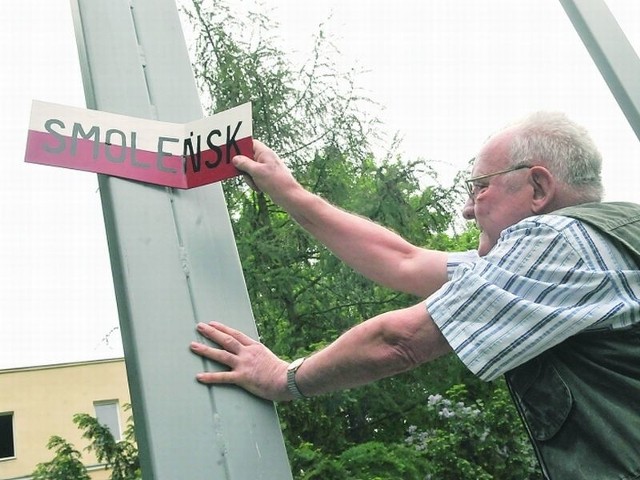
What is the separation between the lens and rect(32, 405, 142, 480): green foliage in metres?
1.15

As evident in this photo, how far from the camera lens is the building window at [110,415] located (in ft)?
4.31

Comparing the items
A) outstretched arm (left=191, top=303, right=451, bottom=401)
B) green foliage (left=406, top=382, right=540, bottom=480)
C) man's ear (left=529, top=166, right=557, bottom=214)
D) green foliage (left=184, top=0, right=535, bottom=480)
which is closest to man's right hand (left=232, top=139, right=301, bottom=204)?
outstretched arm (left=191, top=303, right=451, bottom=401)

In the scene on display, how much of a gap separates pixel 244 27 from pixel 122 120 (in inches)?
65.2

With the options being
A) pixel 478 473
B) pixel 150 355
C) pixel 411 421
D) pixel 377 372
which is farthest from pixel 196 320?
pixel 478 473

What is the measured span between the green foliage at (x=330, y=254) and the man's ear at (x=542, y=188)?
1.00 metres

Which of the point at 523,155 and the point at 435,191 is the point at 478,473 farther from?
the point at 523,155

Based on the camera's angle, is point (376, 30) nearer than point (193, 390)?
No

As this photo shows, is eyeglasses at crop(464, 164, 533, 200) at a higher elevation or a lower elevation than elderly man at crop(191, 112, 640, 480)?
higher

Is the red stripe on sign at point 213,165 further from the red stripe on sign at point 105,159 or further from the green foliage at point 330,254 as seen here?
the green foliage at point 330,254

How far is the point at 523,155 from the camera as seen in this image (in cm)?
92

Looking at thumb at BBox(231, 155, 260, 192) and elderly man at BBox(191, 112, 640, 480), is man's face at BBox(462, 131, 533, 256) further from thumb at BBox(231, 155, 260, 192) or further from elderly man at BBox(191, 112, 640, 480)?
thumb at BBox(231, 155, 260, 192)

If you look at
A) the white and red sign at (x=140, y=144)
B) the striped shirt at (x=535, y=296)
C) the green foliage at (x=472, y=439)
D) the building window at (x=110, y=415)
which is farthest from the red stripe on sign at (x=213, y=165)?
the green foliage at (x=472, y=439)

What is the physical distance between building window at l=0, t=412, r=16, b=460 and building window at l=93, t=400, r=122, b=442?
244 mm

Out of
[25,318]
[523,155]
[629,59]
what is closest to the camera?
[523,155]
